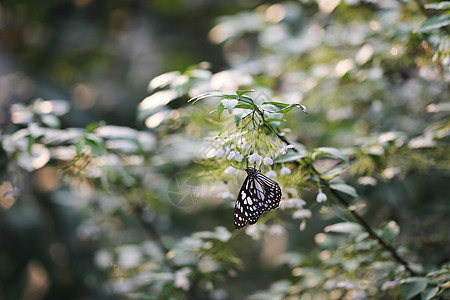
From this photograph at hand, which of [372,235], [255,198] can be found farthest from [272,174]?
[372,235]

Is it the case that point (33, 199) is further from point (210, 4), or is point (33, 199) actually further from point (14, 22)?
point (210, 4)

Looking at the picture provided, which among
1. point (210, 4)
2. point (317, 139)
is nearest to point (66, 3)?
point (210, 4)

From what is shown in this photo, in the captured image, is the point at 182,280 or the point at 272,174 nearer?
the point at 272,174

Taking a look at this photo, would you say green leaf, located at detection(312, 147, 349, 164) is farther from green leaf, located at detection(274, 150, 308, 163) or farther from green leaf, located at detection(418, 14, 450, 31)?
green leaf, located at detection(418, 14, 450, 31)

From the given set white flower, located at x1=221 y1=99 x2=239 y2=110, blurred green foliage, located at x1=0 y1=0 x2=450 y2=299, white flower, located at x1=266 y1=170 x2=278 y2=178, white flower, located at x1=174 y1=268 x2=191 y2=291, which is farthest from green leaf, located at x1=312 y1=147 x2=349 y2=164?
white flower, located at x1=174 y1=268 x2=191 y2=291

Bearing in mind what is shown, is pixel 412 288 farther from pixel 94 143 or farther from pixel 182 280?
pixel 94 143

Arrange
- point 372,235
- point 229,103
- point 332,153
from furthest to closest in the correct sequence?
point 372,235
point 332,153
point 229,103

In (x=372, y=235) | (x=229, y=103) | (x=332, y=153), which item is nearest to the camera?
(x=229, y=103)
